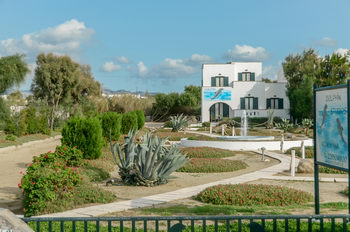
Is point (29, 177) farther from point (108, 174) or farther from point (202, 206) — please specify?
point (108, 174)

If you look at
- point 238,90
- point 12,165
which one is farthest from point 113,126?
point 238,90

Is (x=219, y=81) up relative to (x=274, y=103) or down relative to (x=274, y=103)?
up

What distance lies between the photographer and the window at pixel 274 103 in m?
55.8

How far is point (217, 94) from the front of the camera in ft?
182

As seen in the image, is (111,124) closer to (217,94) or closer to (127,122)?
(127,122)

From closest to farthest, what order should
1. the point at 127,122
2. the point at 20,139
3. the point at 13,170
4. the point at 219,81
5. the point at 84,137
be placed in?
the point at 13,170, the point at 84,137, the point at 20,139, the point at 127,122, the point at 219,81

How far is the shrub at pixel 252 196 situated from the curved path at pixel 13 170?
4.65 m

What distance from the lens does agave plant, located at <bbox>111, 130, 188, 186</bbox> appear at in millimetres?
13055

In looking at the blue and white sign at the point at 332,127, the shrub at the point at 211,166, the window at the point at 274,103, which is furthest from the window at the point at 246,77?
the blue and white sign at the point at 332,127

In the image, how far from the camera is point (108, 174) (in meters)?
15.5

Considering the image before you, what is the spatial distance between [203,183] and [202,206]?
13.8 feet

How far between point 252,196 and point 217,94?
4536 centimetres

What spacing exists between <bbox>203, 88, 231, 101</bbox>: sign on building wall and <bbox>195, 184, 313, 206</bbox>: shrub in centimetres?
4455

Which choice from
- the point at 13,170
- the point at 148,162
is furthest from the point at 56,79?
the point at 148,162
